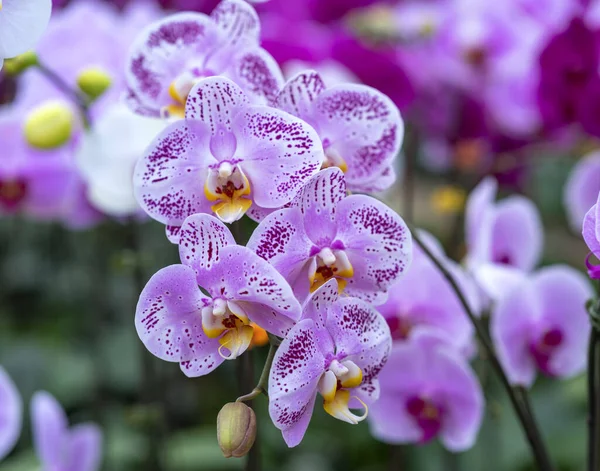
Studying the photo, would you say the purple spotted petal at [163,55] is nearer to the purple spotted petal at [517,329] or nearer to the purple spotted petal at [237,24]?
the purple spotted petal at [237,24]

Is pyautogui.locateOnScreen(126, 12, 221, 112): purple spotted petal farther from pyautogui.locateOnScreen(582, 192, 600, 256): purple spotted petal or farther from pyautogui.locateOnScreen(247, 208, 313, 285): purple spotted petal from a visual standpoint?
pyautogui.locateOnScreen(582, 192, 600, 256): purple spotted petal

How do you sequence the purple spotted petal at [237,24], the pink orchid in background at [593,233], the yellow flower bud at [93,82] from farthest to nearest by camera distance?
the yellow flower bud at [93,82] → the purple spotted petal at [237,24] → the pink orchid in background at [593,233]

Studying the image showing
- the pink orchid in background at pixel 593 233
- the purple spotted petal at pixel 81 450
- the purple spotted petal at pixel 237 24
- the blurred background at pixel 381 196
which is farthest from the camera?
the blurred background at pixel 381 196

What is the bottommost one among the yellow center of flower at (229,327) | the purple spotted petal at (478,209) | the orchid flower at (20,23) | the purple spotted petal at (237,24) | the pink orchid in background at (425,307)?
the pink orchid in background at (425,307)

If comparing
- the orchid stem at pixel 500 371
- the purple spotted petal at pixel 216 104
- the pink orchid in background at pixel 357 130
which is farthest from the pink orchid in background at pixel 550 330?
the purple spotted petal at pixel 216 104

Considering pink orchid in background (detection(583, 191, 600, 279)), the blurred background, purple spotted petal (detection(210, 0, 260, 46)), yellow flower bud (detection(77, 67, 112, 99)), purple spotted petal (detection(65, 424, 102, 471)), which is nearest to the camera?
pink orchid in background (detection(583, 191, 600, 279))

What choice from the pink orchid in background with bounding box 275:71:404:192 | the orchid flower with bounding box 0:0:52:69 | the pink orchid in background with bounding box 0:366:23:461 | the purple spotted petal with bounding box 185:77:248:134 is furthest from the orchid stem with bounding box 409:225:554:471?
the pink orchid in background with bounding box 0:366:23:461
